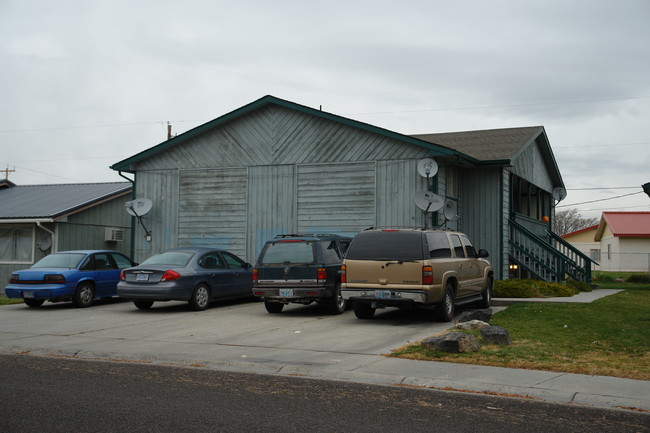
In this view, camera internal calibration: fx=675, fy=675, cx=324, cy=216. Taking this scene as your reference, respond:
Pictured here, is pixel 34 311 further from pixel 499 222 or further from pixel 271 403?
pixel 499 222

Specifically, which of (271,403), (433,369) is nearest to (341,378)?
(433,369)

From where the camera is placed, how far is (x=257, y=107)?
22219 mm

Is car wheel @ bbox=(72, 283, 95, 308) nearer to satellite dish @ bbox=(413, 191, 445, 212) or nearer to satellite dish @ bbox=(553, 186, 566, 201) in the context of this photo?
satellite dish @ bbox=(413, 191, 445, 212)

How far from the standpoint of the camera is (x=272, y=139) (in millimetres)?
22094

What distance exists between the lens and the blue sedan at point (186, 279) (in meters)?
16.0

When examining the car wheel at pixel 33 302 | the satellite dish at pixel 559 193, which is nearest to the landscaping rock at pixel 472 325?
the car wheel at pixel 33 302

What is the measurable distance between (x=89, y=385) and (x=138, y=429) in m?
2.30

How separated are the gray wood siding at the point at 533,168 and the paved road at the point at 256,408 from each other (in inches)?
660

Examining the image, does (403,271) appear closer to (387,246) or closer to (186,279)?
(387,246)

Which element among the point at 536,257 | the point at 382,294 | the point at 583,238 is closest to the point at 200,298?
the point at 382,294

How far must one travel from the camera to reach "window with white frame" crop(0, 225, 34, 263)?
89.2 ft

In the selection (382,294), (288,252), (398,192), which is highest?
(398,192)

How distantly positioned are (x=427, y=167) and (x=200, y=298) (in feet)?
23.9

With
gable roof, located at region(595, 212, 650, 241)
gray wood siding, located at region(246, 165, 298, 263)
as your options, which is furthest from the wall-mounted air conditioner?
gable roof, located at region(595, 212, 650, 241)
